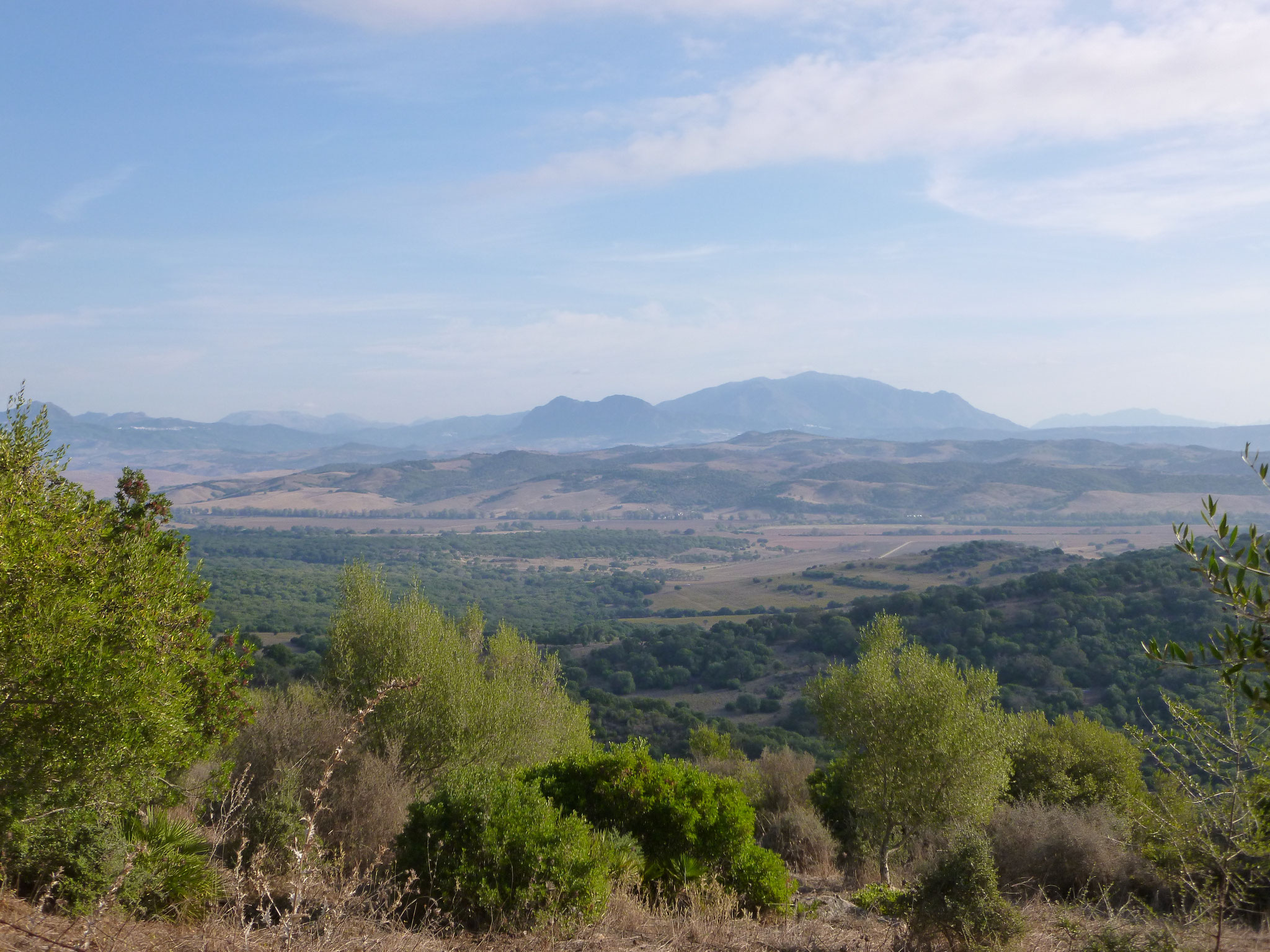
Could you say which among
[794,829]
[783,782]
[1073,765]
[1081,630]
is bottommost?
[1081,630]

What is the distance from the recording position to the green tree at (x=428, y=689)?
68.9 ft

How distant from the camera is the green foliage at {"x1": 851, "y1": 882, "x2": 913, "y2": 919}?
9352mm

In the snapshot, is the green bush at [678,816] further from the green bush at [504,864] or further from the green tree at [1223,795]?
the green tree at [1223,795]

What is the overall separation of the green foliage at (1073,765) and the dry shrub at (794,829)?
5.34 meters

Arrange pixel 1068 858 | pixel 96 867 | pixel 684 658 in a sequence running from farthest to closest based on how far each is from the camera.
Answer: pixel 684 658 → pixel 1068 858 → pixel 96 867

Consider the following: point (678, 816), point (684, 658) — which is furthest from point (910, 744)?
point (684, 658)

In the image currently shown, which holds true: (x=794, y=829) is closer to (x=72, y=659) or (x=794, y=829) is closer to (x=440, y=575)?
(x=72, y=659)

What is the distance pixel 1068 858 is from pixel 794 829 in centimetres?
834

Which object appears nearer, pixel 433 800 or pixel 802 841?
pixel 433 800

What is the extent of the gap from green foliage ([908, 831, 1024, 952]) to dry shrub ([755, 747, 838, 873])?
44.6ft

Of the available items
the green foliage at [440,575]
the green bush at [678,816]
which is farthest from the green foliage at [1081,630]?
the green foliage at [440,575]

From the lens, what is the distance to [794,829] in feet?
76.9

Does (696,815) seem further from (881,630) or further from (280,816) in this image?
(881,630)

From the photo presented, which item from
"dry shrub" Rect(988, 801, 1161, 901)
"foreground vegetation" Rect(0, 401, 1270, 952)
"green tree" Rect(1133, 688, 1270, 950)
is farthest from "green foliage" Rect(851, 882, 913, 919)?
"dry shrub" Rect(988, 801, 1161, 901)
